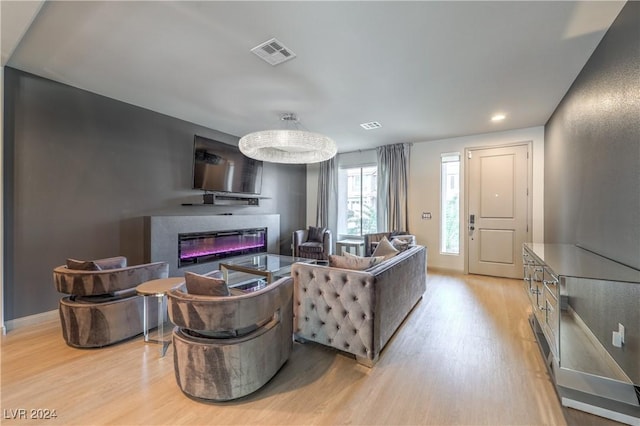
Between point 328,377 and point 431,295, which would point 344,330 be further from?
point 431,295

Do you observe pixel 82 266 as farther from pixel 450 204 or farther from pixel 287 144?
pixel 450 204

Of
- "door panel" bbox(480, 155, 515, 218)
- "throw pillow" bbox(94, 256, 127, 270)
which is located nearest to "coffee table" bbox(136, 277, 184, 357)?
"throw pillow" bbox(94, 256, 127, 270)

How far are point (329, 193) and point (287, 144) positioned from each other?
3.80 metres

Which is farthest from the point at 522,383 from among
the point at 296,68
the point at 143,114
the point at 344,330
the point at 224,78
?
the point at 143,114

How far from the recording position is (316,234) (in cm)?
643

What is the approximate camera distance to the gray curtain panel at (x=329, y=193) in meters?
6.93

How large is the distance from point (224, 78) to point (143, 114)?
1781 millimetres

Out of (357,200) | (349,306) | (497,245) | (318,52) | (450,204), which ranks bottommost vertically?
(349,306)

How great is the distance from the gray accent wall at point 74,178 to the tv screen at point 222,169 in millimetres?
189

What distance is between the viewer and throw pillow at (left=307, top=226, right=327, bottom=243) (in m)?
6.30

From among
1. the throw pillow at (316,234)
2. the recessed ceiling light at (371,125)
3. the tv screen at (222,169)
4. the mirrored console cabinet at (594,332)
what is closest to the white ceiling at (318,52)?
the recessed ceiling light at (371,125)

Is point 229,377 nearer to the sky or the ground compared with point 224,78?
nearer to the ground

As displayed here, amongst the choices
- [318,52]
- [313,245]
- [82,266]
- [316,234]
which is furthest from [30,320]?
[316,234]

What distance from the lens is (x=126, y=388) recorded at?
1.93 meters
